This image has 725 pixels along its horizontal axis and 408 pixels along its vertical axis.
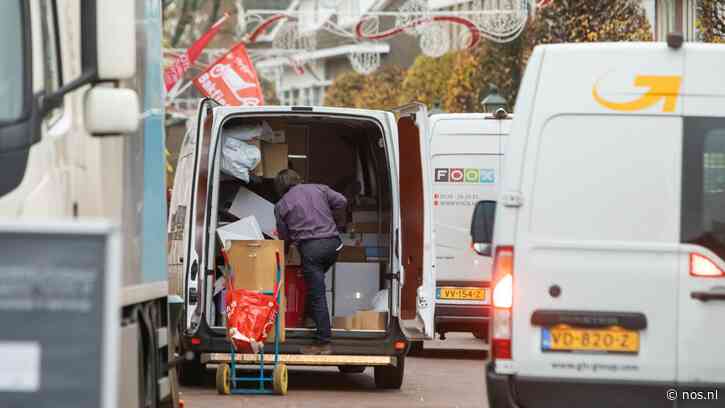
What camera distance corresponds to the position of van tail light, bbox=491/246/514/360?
27.1 ft

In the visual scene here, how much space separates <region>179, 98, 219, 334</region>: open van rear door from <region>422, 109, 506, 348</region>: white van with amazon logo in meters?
4.68

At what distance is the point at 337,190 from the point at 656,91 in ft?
23.5

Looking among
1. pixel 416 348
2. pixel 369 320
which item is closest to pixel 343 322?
pixel 369 320

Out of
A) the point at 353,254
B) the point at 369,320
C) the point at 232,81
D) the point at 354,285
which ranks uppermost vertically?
the point at 232,81

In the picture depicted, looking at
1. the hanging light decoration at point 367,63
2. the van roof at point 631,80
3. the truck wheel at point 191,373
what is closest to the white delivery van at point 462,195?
the truck wheel at point 191,373

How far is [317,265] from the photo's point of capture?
13.9m

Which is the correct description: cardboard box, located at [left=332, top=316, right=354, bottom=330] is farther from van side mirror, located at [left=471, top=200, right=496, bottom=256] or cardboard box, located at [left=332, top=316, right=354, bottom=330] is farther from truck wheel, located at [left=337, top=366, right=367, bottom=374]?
van side mirror, located at [left=471, top=200, right=496, bottom=256]

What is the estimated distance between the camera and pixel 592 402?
823 cm

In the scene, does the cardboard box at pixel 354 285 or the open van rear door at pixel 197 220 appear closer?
the open van rear door at pixel 197 220

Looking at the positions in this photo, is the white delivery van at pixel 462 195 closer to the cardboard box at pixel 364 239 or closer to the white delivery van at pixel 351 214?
the white delivery van at pixel 351 214

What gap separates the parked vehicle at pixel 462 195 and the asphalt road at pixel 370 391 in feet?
1.96

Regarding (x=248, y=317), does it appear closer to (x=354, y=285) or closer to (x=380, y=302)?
(x=380, y=302)

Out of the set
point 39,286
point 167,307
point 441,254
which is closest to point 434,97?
point 441,254

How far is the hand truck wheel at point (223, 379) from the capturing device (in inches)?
519
